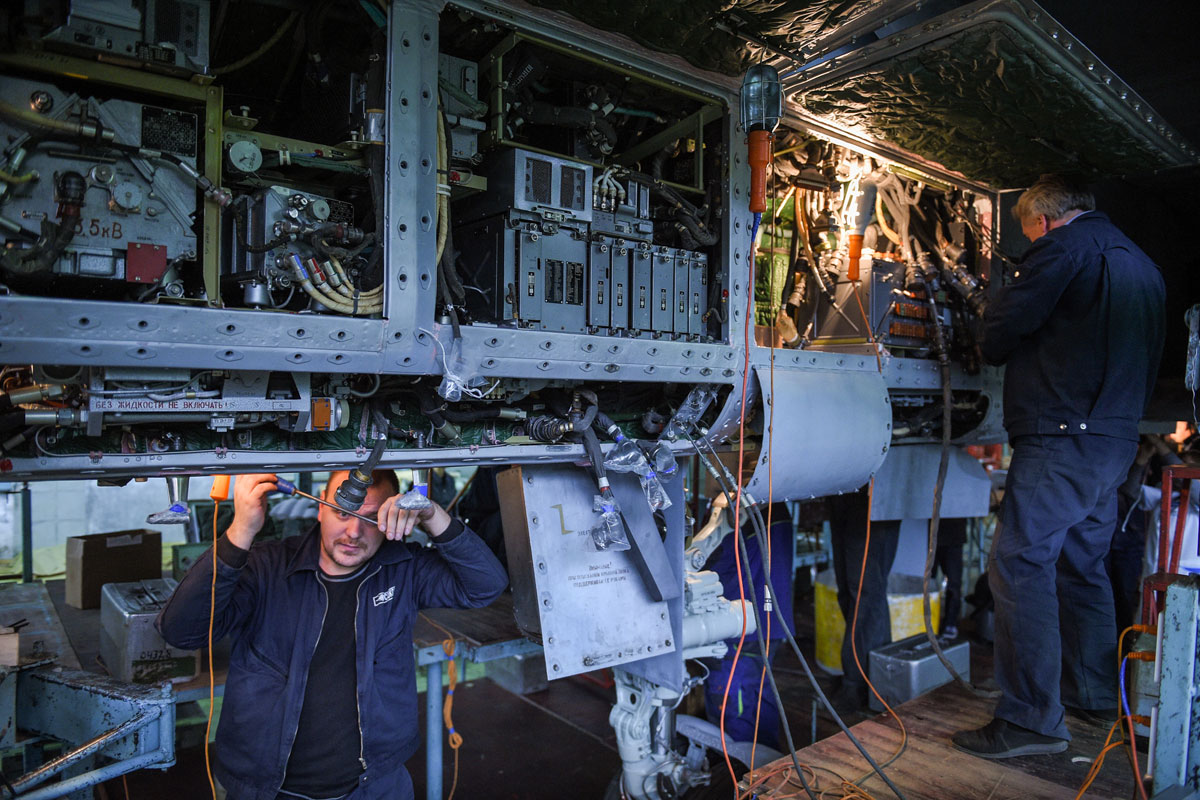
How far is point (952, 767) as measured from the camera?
258cm

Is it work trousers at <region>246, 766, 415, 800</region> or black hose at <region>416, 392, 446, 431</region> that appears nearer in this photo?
black hose at <region>416, 392, 446, 431</region>

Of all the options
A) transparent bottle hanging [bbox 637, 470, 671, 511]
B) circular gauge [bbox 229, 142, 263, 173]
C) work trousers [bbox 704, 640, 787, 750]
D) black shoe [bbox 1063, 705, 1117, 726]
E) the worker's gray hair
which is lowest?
work trousers [bbox 704, 640, 787, 750]

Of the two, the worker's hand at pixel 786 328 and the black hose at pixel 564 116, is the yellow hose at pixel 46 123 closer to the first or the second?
the black hose at pixel 564 116

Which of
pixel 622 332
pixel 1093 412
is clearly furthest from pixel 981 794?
pixel 622 332

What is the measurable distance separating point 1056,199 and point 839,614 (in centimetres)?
A: 284

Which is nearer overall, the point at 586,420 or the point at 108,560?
the point at 586,420

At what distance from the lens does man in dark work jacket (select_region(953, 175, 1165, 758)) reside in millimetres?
2641

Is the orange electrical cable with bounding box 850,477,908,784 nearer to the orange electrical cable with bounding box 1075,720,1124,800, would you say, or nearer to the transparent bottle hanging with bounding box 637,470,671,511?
the orange electrical cable with bounding box 1075,720,1124,800

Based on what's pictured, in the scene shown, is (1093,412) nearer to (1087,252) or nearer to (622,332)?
(1087,252)

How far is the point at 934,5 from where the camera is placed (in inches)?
90.8

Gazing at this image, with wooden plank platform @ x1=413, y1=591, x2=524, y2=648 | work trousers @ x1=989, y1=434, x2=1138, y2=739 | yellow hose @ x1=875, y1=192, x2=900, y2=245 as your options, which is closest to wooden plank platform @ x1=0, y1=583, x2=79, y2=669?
wooden plank platform @ x1=413, y1=591, x2=524, y2=648

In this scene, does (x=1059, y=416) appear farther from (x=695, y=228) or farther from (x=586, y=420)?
(x=586, y=420)

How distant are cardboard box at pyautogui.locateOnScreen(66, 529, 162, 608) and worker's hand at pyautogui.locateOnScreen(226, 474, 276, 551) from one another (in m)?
2.01

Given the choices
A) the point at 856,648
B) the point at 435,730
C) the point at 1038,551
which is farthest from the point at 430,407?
the point at 856,648
